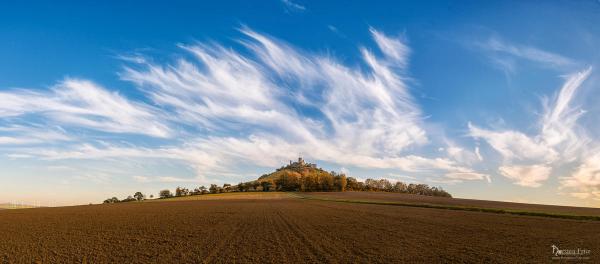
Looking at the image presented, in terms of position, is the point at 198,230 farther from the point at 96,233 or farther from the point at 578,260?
the point at 578,260

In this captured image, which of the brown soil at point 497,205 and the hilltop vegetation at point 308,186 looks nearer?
the brown soil at point 497,205

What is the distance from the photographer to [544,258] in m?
15.9

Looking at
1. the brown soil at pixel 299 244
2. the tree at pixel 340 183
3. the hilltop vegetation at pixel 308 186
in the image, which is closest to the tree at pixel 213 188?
the hilltop vegetation at pixel 308 186

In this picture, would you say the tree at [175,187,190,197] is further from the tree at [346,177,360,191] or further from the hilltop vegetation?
the tree at [346,177,360,191]

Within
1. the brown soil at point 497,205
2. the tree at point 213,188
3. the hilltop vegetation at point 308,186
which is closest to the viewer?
the brown soil at point 497,205

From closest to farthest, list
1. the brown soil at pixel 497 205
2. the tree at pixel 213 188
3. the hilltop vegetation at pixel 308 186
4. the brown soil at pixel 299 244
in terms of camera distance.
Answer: the brown soil at pixel 299 244 < the brown soil at pixel 497 205 < the hilltop vegetation at pixel 308 186 < the tree at pixel 213 188

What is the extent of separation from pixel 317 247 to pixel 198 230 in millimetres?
11323

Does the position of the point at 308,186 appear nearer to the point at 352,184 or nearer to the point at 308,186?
the point at 308,186

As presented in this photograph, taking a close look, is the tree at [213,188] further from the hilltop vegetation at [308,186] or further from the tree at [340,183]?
the tree at [340,183]

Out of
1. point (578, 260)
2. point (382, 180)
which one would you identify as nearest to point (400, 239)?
point (578, 260)

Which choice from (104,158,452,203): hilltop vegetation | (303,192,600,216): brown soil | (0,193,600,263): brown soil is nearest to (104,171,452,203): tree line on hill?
(104,158,452,203): hilltop vegetation

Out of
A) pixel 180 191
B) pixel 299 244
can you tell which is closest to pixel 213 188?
pixel 180 191

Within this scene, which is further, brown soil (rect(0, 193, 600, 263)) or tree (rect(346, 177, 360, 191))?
tree (rect(346, 177, 360, 191))

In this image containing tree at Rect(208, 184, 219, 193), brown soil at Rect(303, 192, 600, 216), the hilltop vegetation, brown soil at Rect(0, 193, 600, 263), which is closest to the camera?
brown soil at Rect(0, 193, 600, 263)
